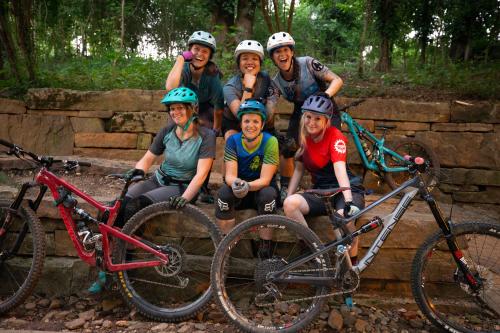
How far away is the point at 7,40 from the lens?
6.06 meters

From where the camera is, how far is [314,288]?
3189 mm

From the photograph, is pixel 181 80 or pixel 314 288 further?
pixel 181 80

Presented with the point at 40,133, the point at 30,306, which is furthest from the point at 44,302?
the point at 40,133

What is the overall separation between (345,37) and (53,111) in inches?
452

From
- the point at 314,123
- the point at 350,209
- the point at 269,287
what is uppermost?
the point at 314,123

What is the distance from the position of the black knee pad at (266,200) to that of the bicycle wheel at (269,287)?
19 centimetres

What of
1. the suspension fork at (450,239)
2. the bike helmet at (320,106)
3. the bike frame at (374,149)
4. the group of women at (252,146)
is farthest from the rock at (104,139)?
the suspension fork at (450,239)

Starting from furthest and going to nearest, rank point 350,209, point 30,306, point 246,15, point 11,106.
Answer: point 246,15
point 11,106
point 30,306
point 350,209

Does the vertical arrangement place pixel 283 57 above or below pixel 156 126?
above

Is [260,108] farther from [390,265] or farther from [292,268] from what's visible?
[390,265]

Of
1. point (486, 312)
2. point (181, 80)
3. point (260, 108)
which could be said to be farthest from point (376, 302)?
point (181, 80)

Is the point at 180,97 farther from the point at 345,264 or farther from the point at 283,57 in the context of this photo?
the point at 345,264

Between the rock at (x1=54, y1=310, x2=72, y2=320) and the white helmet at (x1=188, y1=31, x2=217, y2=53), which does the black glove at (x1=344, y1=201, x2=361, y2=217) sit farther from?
the rock at (x1=54, y1=310, x2=72, y2=320)

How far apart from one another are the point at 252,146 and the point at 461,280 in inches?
80.5
